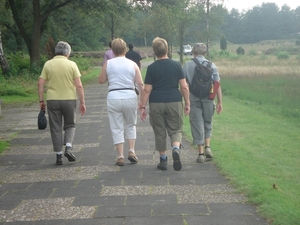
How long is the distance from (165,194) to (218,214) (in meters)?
0.89

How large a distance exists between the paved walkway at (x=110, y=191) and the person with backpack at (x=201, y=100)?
0.27 meters

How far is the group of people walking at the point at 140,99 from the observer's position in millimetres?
6551

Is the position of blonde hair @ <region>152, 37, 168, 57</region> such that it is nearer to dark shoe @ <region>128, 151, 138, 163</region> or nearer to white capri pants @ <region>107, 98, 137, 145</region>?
white capri pants @ <region>107, 98, 137, 145</region>

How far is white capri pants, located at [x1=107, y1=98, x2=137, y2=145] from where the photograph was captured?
6797mm

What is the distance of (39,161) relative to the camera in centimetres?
742

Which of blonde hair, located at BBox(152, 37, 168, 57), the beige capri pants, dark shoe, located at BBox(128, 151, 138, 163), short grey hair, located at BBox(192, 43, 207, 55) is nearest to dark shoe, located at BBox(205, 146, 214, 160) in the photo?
the beige capri pants

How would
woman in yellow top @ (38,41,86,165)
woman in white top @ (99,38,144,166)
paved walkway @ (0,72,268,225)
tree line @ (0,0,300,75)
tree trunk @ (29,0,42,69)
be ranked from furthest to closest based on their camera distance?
tree line @ (0,0,300,75) < tree trunk @ (29,0,42,69) < woman in yellow top @ (38,41,86,165) < woman in white top @ (99,38,144,166) < paved walkway @ (0,72,268,225)

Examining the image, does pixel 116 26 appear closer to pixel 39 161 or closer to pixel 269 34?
pixel 39 161

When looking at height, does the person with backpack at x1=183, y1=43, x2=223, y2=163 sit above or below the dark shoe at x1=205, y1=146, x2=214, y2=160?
above

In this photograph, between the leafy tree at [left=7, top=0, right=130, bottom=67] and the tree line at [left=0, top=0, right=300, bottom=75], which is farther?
the tree line at [left=0, top=0, right=300, bottom=75]

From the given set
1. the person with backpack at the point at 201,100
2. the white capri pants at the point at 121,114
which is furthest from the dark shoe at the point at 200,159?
the white capri pants at the point at 121,114

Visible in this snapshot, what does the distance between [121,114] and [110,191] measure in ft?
5.51

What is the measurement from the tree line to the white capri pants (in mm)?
18191

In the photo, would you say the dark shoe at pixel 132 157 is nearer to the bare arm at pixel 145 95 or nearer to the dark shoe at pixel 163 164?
the dark shoe at pixel 163 164
